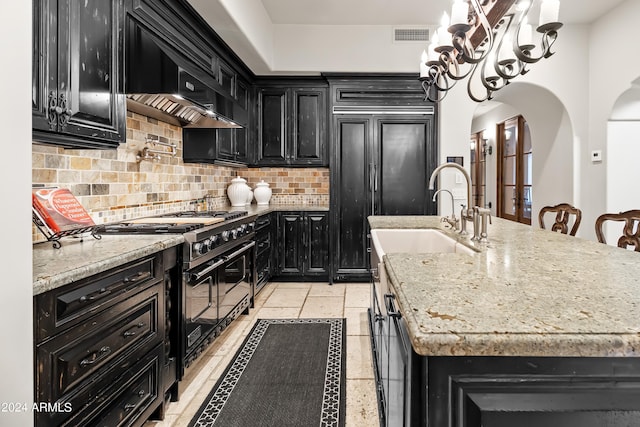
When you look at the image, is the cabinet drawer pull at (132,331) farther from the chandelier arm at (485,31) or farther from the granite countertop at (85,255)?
the chandelier arm at (485,31)

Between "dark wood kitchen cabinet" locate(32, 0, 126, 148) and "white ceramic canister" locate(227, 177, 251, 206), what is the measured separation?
2522 mm

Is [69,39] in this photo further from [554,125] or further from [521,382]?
[554,125]

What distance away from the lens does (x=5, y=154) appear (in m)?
1.00

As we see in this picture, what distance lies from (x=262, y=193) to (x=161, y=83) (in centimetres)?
287

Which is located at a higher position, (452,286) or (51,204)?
(51,204)

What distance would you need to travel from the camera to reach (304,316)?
3561 millimetres

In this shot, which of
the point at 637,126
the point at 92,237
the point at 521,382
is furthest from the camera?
the point at 637,126

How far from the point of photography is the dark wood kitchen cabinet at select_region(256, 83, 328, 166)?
4883mm

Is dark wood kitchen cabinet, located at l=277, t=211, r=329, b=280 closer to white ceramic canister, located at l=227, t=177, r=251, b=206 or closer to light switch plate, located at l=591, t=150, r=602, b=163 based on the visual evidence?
Result: white ceramic canister, located at l=227, t=177, r=251, b=206

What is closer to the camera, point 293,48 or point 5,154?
point 5,154

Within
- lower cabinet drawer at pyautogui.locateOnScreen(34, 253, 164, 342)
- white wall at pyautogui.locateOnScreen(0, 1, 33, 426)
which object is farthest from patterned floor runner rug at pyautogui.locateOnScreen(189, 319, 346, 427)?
white wall at pyautogui.locateOnScreen(0, 1, 33, 426)

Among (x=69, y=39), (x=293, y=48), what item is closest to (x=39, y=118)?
(x=69, y=39)

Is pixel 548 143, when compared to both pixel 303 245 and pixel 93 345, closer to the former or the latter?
pixel 303 245

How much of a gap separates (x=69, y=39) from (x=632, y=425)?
2.19m
